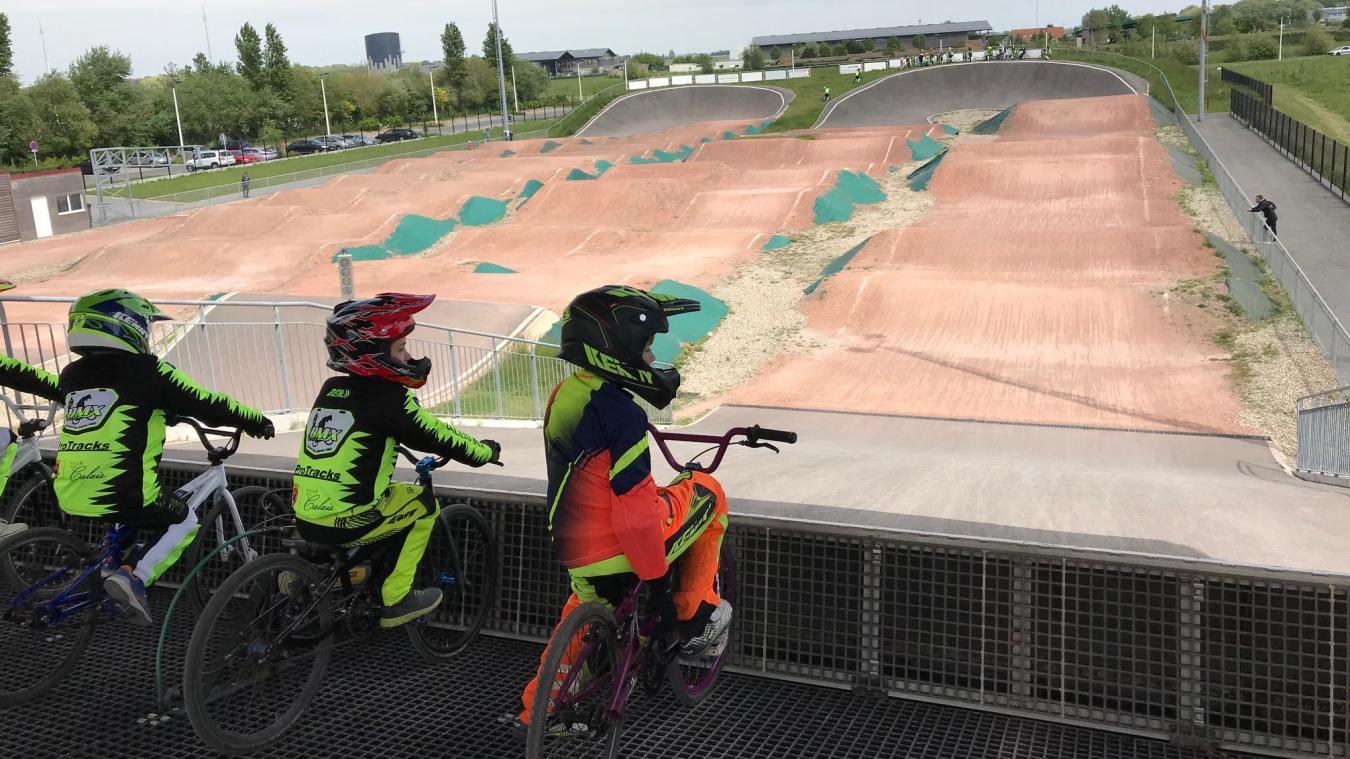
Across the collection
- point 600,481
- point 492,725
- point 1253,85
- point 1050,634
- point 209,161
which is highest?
point 1253,85

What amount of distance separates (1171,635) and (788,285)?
97.3 ft

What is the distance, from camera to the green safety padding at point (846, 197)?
4281cm

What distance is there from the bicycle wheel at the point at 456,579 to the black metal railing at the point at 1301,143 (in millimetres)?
40091

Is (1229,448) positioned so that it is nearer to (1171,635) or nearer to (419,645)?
(1171,635)

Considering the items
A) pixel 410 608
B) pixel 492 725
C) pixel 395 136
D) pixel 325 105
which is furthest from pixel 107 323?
pixel 325 105

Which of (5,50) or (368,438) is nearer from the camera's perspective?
(368,438)

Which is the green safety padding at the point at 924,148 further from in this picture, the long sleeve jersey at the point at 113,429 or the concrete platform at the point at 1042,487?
the long sleeve jersey at the point at 113,429

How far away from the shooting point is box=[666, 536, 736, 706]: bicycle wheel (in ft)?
15.4

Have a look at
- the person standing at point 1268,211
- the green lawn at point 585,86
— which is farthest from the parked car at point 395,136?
the person standing at point 1268,211

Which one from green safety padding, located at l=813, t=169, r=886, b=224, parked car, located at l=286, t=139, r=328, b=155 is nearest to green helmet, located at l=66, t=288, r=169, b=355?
green safety padding, located at l=813, t=169, r=886, b=224

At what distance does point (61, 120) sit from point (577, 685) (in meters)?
89.0

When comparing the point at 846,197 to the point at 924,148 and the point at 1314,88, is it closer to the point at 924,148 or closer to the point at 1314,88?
the point at 924,148

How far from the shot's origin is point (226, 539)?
5844 mm

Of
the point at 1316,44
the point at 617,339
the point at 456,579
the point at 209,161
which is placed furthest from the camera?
the point at 1316,44
